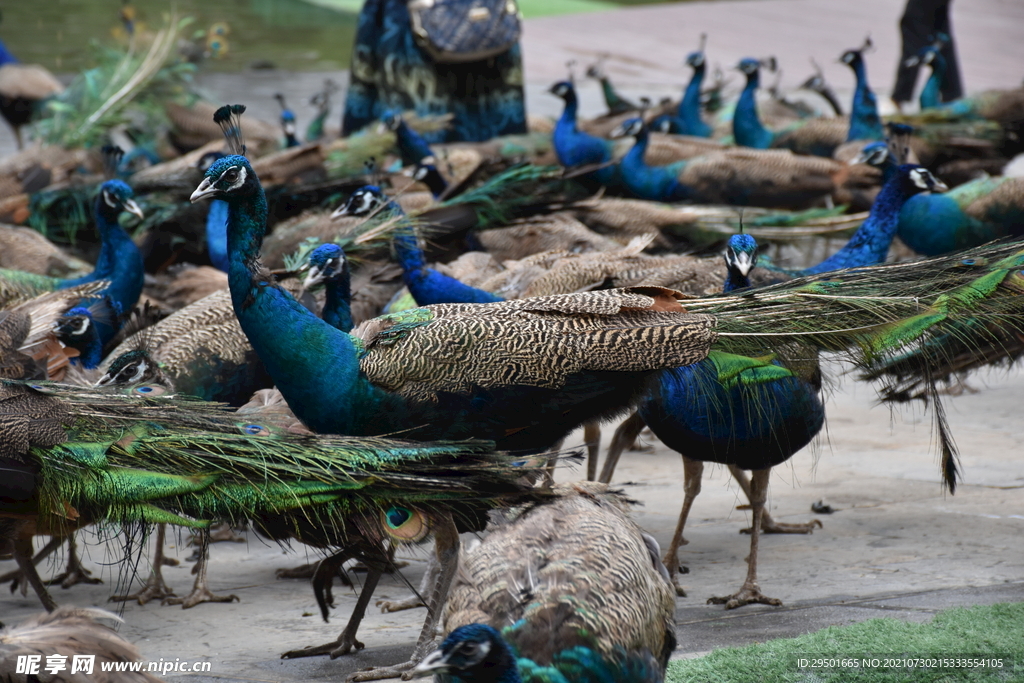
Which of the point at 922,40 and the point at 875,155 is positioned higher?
the point at 922,40

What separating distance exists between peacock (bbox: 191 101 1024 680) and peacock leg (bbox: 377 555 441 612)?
1.14 feet

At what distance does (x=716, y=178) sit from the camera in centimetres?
716

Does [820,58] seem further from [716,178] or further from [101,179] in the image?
[101,179]

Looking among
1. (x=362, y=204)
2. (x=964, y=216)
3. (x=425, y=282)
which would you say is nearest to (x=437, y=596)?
(x=425, y=282)

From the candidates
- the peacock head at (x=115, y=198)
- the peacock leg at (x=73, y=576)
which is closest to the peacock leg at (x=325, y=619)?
the peacock leg at (x=73, y=576)

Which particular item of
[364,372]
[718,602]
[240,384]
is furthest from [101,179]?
[718,602]

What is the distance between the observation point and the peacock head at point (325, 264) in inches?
175

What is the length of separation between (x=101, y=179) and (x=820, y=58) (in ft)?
41.2

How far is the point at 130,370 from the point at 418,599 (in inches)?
49.7

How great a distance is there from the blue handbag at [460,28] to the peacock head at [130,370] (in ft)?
16.0

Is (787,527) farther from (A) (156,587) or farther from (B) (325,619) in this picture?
(A) (156,587)

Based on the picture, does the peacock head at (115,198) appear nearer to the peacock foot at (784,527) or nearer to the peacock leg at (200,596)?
the peacock leg at (200,596)

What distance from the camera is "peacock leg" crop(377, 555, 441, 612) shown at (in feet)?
12.6

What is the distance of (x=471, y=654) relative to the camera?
239 cm
